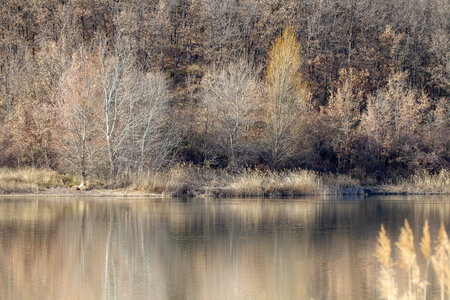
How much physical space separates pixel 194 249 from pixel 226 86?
105 feet

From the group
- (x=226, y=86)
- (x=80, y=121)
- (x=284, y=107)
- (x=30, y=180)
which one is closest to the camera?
(x=30, y=180)

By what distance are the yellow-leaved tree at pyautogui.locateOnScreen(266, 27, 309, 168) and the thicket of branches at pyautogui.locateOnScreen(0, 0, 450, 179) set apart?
120 mm

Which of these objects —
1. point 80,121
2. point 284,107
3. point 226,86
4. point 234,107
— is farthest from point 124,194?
point 284,107

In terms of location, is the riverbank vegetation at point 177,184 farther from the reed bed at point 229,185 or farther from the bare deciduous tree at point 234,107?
the bare deciduous tree at point 234,107

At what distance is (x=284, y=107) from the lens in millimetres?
51125

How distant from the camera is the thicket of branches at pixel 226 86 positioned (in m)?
46.5

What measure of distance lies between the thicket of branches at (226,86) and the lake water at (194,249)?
12732 millimetres

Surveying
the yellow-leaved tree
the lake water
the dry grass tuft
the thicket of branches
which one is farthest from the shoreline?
the yellow-leaved tree

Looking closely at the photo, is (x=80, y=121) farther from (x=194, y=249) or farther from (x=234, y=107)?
(x=194, y=249)

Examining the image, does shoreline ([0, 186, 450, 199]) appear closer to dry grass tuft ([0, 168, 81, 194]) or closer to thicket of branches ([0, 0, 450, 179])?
dry grass tuft ([0, 168, 81, 194])

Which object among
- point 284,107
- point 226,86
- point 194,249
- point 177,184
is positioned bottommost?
point 194,249

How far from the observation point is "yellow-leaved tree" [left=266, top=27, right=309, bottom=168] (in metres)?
51.1

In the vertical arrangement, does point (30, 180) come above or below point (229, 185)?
above

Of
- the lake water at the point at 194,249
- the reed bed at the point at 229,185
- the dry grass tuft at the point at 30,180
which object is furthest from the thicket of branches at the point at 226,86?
the lake water at the point at 194,249
